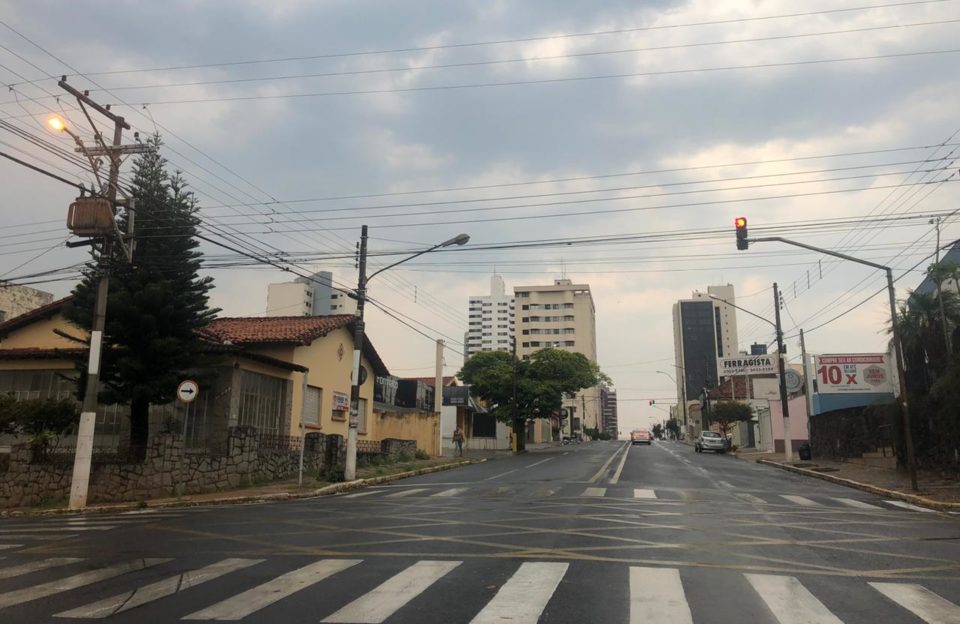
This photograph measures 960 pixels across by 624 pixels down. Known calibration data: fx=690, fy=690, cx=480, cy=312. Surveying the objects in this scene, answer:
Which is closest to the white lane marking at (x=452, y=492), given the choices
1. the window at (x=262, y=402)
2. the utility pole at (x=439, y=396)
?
the window at (x=262, y=402)

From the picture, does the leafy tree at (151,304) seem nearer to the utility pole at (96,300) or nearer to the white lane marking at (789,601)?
the utility pole at (96,300)

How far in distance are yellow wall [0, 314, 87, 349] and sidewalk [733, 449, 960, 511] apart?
28585 mm

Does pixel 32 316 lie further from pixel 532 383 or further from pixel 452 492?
pixel 532 383

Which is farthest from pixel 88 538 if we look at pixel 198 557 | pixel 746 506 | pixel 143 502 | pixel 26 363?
pixel 26 363

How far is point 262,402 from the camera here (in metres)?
25.1

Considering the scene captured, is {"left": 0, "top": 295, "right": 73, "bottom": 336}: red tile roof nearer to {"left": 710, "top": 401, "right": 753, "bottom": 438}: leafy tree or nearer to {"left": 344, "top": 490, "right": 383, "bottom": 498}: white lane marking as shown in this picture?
{"left": 344, "top": 490, "right": 383, "bottom": 498}: white lane marking

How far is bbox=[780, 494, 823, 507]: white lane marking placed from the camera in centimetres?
1579

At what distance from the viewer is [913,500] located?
17344 mm

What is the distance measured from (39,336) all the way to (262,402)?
32.4 feet

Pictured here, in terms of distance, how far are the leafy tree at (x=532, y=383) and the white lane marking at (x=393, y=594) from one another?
44426 millimetres

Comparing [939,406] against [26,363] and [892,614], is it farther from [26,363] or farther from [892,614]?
[26,363]

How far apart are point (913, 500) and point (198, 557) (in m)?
16.8

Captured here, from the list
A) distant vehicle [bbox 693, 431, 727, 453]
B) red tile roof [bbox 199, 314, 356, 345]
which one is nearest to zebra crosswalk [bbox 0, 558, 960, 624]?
red tile roof [bbox 199, 314, 356, 345]

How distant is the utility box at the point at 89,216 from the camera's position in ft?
58.9
